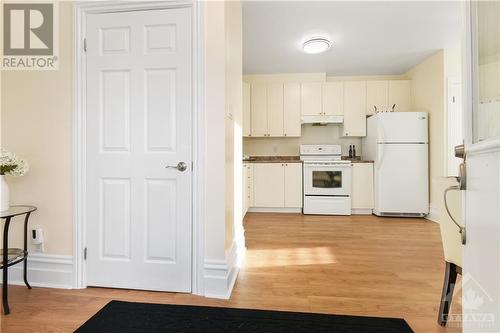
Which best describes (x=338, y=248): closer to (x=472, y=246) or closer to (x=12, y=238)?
(x=472, y=246)

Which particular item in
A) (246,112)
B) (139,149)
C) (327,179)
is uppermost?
(246,112)

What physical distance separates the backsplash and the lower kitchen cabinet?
685mm

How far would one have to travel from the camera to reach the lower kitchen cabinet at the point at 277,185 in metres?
4.67

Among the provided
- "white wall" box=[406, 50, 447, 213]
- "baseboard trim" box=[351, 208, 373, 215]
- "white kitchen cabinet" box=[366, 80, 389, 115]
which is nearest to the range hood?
"white kitchen cabinet" box=[366, 80, 389, 115]

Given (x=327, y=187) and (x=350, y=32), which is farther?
(x=327, y=187)

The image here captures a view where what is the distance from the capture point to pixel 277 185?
15.4 feet

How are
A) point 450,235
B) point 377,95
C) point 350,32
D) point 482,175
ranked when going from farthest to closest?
1. point 377,95
2. point 350,32
3. point 450,235
4. point 482,175

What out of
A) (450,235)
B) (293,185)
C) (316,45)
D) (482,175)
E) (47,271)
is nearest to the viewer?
(482,175)

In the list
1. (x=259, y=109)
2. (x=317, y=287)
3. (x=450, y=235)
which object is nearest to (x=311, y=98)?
(x=259, y=109)

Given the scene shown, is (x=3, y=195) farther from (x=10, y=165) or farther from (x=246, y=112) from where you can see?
(x=246, y=112)

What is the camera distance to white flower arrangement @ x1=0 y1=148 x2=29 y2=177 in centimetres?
179

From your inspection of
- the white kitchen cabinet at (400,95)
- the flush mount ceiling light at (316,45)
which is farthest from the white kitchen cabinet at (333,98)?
the flush mount ceiling light at (316,45)

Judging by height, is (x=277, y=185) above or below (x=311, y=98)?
below

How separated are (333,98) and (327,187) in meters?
1.61
